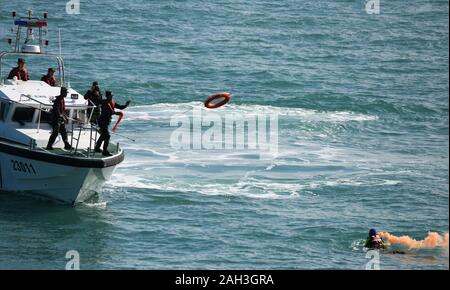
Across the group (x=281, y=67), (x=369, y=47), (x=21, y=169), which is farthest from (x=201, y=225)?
(x=369, y=47)

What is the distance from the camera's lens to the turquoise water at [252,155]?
30.4 m

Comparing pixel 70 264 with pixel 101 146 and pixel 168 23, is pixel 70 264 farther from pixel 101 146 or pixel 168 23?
pixel 168 23

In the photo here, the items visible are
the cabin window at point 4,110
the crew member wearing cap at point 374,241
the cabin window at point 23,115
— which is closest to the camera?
the crew member wearing cap at point 374,241

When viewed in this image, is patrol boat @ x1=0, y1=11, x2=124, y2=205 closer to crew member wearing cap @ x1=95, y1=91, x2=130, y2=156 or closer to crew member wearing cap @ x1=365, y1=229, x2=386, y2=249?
crew member wearing cap @ x1=95, y1=91, x2=130, y2=156

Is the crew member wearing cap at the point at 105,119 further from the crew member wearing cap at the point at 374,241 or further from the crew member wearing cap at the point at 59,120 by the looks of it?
the crew member wearing cap at the point at 374,241

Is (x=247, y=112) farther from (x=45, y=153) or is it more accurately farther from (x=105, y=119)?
(x=45, y=153)

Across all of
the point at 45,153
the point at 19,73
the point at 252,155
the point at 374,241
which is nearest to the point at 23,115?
the point at 45,153

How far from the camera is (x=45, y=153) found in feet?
106

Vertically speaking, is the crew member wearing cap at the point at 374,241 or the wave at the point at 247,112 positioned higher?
the wave at the point at 247,112

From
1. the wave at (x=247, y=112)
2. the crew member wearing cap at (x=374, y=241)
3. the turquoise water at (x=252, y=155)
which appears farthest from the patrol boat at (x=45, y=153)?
the wave at (x=247, y=112)

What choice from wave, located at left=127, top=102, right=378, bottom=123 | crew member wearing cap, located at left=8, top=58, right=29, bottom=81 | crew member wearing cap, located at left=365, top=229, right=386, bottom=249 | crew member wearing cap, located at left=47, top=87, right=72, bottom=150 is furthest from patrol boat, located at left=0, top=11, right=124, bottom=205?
wave, located at left=127, top=102, right=378, bottom=123

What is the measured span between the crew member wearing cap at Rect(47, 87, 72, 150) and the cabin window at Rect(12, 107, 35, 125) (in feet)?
4.73

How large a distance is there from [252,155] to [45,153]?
10.9 m

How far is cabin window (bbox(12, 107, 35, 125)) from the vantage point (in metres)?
34.1
